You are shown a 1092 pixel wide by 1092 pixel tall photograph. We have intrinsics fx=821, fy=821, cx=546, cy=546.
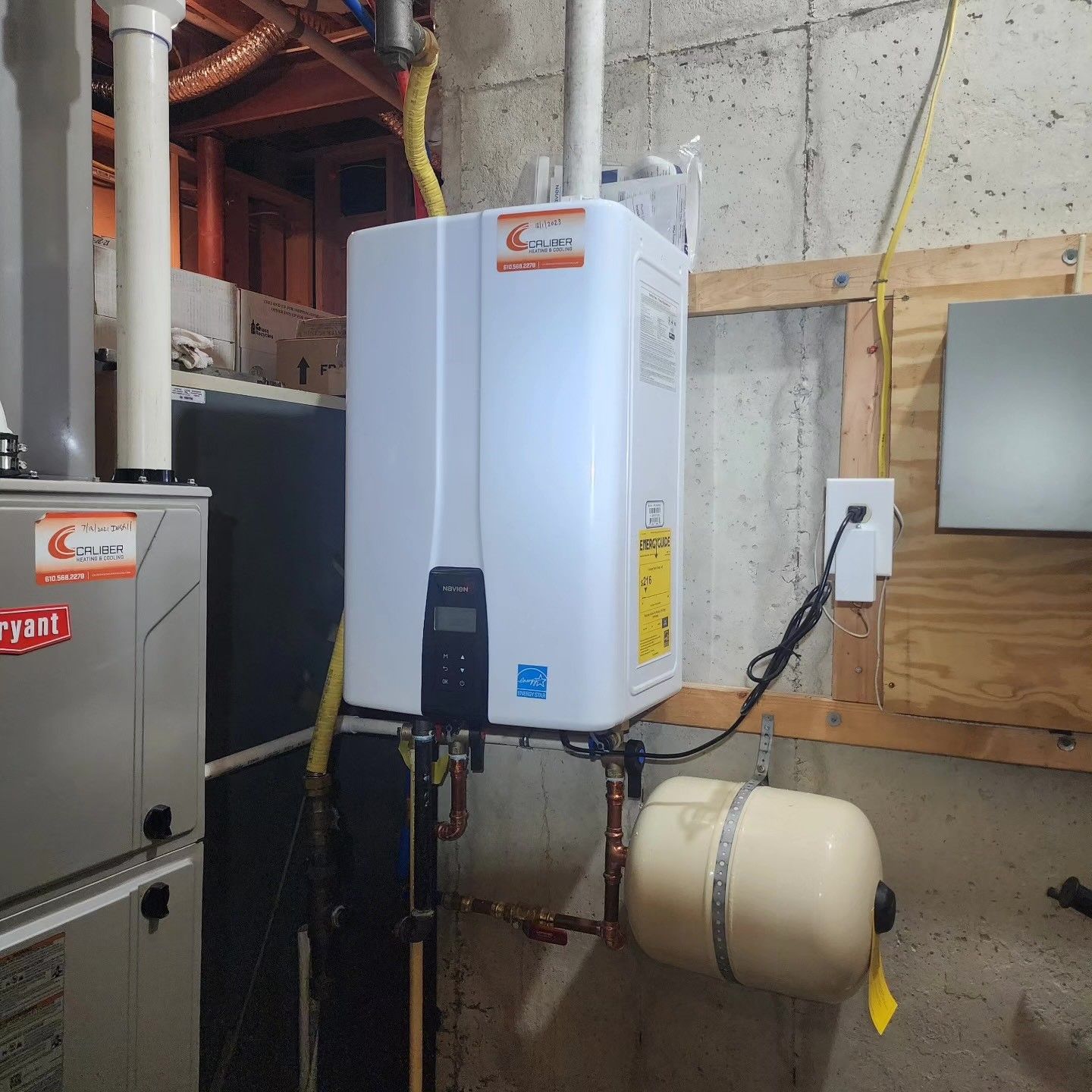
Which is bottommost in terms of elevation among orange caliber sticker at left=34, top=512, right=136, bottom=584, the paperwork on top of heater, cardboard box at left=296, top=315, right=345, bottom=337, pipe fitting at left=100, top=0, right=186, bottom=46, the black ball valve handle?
the black ball valve handle

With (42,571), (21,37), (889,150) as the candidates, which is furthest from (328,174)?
(42,571)

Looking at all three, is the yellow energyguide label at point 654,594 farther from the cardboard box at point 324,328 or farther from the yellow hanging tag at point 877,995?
the cardboard box at point 324,328

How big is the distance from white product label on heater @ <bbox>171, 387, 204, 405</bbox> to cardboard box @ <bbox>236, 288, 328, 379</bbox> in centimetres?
60

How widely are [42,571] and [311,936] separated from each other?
3.12ft

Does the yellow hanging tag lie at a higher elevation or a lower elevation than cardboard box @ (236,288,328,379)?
lower

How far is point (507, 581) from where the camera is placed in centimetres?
117

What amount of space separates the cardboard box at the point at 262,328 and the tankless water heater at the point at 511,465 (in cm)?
72

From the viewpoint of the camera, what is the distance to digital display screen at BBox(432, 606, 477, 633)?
46.8 inches

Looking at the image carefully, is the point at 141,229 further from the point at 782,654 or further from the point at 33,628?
the point at 782,654

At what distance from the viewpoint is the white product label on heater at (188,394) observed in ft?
4.25

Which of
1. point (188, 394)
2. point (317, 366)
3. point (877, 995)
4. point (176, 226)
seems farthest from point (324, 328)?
point (176, 226)

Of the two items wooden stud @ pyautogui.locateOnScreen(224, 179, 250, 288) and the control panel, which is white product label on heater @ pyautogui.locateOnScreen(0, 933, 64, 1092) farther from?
wooden stud @ pyautogui.locateOnScreen(224, 179, 250, 288)

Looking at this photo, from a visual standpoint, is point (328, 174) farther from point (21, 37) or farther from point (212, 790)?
point (212, 790)

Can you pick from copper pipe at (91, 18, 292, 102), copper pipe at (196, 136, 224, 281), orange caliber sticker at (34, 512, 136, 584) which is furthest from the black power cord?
copper pipe at (196, 136, 224, 281)
